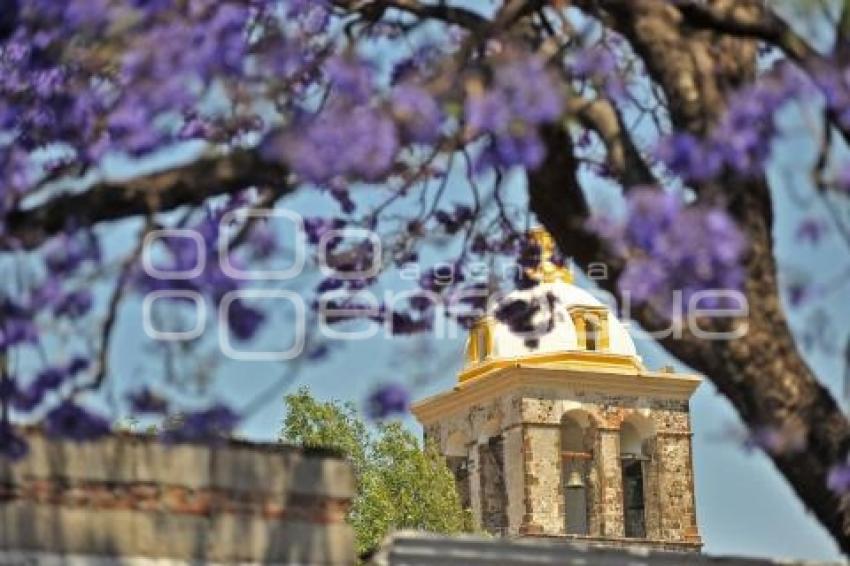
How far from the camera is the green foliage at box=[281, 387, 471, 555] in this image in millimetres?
38219

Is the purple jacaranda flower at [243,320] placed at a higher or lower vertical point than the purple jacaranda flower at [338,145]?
lower

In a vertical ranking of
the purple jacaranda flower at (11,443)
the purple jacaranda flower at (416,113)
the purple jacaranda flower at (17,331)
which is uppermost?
the purple jacaranda flower at (416,113)

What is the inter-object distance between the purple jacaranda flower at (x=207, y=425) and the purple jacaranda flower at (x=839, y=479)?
259 centimetres

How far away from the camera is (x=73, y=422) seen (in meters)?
9.16

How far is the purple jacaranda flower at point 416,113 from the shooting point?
912 cm

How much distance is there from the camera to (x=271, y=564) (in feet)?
33.8

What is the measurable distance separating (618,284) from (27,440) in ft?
8.88

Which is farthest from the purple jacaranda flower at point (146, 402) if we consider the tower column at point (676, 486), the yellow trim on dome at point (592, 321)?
the tower column at point (676, 486)

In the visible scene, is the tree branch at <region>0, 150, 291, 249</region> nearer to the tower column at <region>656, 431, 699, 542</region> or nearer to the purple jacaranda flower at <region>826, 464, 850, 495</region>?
the purple jacaranda flower at <region>826, 464, 850, 495</region>

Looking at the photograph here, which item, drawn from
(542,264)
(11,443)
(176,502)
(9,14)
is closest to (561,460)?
(542,264)

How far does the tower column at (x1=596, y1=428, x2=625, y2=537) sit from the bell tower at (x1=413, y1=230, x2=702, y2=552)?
22 mm

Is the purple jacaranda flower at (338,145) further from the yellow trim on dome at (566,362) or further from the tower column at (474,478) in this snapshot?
the tower column at (474,478)

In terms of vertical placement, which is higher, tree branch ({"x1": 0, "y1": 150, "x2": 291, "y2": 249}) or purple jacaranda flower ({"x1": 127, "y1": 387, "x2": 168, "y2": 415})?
tree branch ({"x1": 0, "y1": 150, "x2": 291, "y2": 249})

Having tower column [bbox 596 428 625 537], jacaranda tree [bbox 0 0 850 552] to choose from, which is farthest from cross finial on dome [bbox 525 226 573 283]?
tower column [bbox 596 428 625 537]
